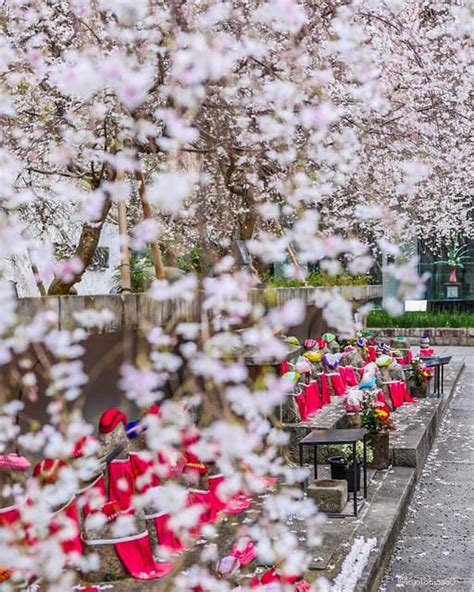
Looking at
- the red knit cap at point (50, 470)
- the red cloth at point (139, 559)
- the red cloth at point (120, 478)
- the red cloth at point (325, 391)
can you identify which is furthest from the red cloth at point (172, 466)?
the red cloth at point (325, 391)

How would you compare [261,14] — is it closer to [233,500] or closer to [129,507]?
[129,507]

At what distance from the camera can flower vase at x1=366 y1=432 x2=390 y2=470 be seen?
8.54m

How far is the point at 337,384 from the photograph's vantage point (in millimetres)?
11578

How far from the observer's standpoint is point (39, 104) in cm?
709

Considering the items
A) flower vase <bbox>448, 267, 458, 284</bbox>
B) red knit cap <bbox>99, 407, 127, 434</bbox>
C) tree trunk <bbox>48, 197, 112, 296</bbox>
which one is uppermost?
tree trunk <bbox>48, 197, 112, 296</bbox>

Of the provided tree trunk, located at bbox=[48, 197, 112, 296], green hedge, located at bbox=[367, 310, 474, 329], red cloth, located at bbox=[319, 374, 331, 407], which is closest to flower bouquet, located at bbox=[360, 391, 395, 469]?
red cloth, located at bbox=[319, 374, 331, 407]

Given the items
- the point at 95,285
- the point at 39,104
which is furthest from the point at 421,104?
the point at 95,285

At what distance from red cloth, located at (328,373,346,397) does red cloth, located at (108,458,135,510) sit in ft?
19.7

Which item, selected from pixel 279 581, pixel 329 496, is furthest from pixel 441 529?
pixel 279 581

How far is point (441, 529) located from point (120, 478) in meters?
2.91

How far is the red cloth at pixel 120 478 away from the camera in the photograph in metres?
5.60

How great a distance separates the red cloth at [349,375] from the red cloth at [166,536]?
6.33 metres

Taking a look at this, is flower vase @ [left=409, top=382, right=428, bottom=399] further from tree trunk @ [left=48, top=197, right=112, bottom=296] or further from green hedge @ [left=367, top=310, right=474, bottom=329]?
green hedge @ [left=367, top=310, right=474, bottom=329]

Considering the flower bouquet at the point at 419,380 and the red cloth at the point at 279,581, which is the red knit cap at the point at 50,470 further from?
the flower bouquet at the point at 419,380
